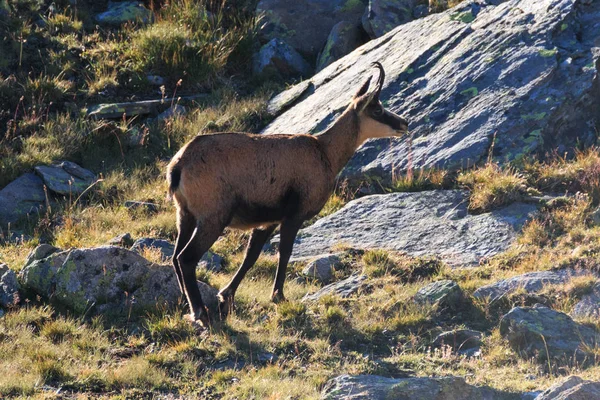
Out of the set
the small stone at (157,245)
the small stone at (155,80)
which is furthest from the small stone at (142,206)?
the small stone at (155,80)

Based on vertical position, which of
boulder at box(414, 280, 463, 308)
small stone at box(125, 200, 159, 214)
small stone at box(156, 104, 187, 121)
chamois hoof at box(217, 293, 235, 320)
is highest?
small stone at box(156, 104, 187, 121)

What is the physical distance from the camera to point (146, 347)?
832 centimetres

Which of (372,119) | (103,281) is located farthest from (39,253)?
(372,119)

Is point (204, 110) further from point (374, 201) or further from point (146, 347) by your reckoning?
point (146, 347)

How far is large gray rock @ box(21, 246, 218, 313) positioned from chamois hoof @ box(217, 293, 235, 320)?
0.30 ft

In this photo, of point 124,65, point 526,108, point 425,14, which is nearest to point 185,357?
point 526,108

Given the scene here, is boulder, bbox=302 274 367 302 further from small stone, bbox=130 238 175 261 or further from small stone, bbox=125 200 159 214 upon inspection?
small stone, bbox=125 200 159 214

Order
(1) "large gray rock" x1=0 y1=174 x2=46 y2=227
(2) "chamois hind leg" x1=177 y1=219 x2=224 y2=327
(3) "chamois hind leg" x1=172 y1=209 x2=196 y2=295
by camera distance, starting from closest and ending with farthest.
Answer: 1. (2) "chamois hind leg" x1=177 y1=219 x2=224 y2=327
2. (3) "chamois hind leg" x1=172 y1=209 x2=196 y2=295
3. (1) "large gray rock" x1=0 y1=174 x2=46 y2=227

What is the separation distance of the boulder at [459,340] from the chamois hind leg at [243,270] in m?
2.24

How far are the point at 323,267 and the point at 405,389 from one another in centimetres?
401

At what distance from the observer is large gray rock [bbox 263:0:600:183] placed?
12.8m

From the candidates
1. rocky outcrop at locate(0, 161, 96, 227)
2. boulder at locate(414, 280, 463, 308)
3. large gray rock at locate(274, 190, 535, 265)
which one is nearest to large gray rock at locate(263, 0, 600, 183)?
large gray rock at locate(274, 190, 535, 265)

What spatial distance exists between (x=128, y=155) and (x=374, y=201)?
4.56 meters

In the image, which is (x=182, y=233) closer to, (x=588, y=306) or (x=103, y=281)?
(x=103, y=281)
